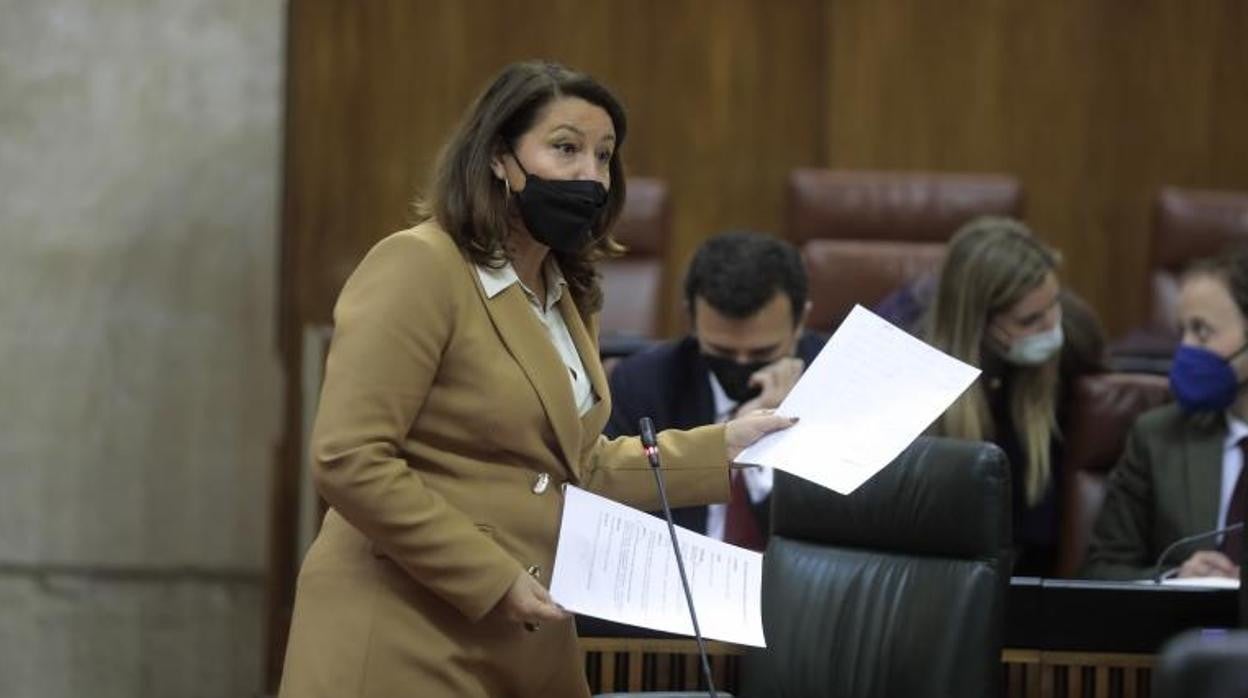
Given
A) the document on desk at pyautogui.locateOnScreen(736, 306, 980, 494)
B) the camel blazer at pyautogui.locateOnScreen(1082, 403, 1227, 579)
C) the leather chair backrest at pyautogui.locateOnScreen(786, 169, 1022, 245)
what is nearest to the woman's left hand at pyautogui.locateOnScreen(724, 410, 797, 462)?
the document on desk at pyautogui.locateOnScreen(736, 306, 980, 494)

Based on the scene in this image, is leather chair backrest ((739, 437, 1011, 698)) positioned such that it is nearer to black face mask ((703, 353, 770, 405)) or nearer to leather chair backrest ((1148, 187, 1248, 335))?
black face mask ((703, 353, 770, 405))

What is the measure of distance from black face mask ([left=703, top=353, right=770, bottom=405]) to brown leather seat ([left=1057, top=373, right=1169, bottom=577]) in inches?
24.4

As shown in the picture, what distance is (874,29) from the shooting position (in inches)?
182

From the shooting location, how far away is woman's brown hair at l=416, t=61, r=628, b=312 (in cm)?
179

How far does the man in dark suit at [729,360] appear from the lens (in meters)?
3.09

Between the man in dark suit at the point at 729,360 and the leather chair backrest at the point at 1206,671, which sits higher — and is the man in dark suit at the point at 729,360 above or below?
below

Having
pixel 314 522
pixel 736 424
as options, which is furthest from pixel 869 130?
pixel 736 424

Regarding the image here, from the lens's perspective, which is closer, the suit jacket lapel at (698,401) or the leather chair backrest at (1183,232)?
the suit jacket lapel at (698,401)

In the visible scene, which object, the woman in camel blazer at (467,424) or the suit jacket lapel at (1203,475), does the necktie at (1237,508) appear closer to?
the suit jacket lapel at (1203,475)

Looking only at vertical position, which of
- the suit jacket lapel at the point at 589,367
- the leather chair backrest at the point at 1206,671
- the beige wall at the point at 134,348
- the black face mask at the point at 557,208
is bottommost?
the beige wall at the point at 134,348

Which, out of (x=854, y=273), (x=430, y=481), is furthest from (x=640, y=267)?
(x=430, y=481)

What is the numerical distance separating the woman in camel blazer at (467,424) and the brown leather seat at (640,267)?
7.61 ft

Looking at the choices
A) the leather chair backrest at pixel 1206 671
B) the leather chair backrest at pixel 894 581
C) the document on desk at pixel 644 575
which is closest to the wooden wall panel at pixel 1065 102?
the leather chair backrest at pixel 894 581

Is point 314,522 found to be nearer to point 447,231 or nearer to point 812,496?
point 812,496
